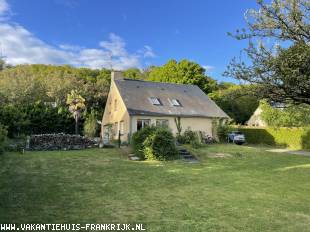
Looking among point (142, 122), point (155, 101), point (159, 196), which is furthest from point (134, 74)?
point (159, 196)

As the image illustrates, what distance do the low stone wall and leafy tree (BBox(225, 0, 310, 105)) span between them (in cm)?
1662

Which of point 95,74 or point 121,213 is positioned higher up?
point 95,74

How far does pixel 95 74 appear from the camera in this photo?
54.9m

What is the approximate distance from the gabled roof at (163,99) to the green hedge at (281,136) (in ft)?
18.6

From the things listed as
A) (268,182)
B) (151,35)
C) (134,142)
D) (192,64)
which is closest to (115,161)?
(134,142)

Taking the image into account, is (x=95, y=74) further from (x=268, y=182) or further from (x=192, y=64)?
(x=268, y=182)

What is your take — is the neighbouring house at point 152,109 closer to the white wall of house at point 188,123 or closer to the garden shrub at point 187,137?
the white wall of house at point 188,123

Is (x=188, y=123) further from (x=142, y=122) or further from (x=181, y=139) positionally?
(x=142, y=122)

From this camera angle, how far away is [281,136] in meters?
32.8

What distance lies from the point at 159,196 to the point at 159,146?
31.9 ft

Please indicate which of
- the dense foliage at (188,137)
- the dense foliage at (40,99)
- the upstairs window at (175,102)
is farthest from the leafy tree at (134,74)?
the dense foliage at (188,137)

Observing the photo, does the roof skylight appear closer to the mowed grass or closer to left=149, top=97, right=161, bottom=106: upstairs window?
left=149, top=97, right=161, bottom=106: upstairs window

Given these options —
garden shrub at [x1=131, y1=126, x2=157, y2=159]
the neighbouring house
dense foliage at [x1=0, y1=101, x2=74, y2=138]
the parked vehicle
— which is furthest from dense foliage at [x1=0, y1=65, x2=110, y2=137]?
the parked vehicle

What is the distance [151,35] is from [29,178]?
68.0 ft
